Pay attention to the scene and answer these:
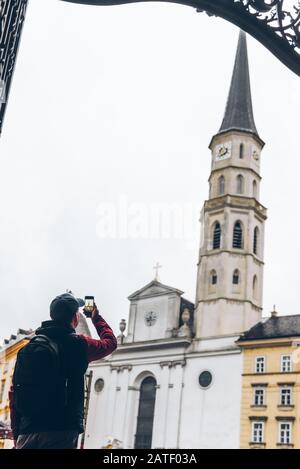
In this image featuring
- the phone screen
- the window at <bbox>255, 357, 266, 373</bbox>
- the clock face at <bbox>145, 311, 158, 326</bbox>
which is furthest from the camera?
the clock face at <bbox>145, 311, 158, 326</bbox>

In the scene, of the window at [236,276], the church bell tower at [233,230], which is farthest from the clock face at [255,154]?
the window at [236,276]

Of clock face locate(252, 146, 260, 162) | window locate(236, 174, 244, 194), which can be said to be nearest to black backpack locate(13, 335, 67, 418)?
window locate(236, 174, 244, 194)

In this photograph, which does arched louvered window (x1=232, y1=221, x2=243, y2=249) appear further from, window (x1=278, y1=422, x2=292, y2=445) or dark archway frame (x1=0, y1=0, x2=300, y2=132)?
dark archway frame (x1=0, y1=0, x2=300, y2=132)

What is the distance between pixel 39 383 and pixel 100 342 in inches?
14.5

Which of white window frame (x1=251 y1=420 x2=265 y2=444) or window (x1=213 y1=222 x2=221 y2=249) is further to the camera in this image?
window (x1=213 y1=222 x2=221 y2=249)

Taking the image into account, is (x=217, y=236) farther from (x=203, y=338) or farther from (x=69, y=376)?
(x=69, y=376)

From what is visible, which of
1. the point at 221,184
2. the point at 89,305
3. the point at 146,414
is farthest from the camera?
the point at 221,184

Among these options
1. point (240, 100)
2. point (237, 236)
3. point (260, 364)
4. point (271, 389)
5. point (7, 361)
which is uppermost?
point (240, 100)

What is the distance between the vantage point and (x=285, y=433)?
113 ft

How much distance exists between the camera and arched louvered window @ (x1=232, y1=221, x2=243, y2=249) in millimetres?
45219

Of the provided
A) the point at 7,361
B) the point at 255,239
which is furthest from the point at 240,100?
the point at 7,361

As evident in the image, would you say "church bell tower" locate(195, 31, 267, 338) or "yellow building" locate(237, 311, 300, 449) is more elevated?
"church bell tower" locate(195, 31, 267, 338)

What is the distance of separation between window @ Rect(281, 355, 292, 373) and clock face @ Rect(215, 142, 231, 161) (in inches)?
715

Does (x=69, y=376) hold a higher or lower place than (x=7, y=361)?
lower
